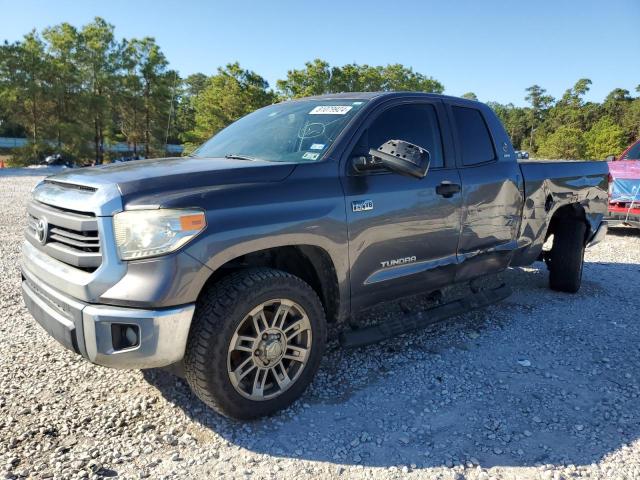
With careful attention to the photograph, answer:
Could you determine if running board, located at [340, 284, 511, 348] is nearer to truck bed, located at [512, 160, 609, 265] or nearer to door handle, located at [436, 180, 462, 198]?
truck bed, located at [512, 160, 609, 265]

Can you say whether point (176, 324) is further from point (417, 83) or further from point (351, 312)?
point (417, 83)

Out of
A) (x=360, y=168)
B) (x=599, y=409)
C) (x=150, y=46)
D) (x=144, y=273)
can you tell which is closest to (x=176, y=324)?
(x=144, y=273)

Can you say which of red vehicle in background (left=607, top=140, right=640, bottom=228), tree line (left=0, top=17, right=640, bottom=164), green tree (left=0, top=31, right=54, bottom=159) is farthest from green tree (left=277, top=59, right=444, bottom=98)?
red vehicle in background (left=607, top=140, right=640, bottom=228)

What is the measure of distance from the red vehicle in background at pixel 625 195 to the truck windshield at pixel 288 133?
22.8 ft

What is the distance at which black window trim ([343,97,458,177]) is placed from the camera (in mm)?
2979

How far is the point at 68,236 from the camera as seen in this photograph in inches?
97.7

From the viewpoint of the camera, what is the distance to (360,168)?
2920 millimetres

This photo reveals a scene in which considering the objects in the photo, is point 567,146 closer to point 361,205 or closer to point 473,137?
point 473,137

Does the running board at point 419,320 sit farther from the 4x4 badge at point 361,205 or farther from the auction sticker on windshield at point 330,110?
the auction sticker on windshield at point 330,110

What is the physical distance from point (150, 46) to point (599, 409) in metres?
43.3

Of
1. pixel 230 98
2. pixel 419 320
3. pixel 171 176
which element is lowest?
pixel 419 320

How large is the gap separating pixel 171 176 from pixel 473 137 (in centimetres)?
268

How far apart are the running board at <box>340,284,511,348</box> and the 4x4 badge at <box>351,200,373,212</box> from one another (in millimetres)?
881

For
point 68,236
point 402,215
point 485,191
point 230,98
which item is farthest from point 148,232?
point 230,98
